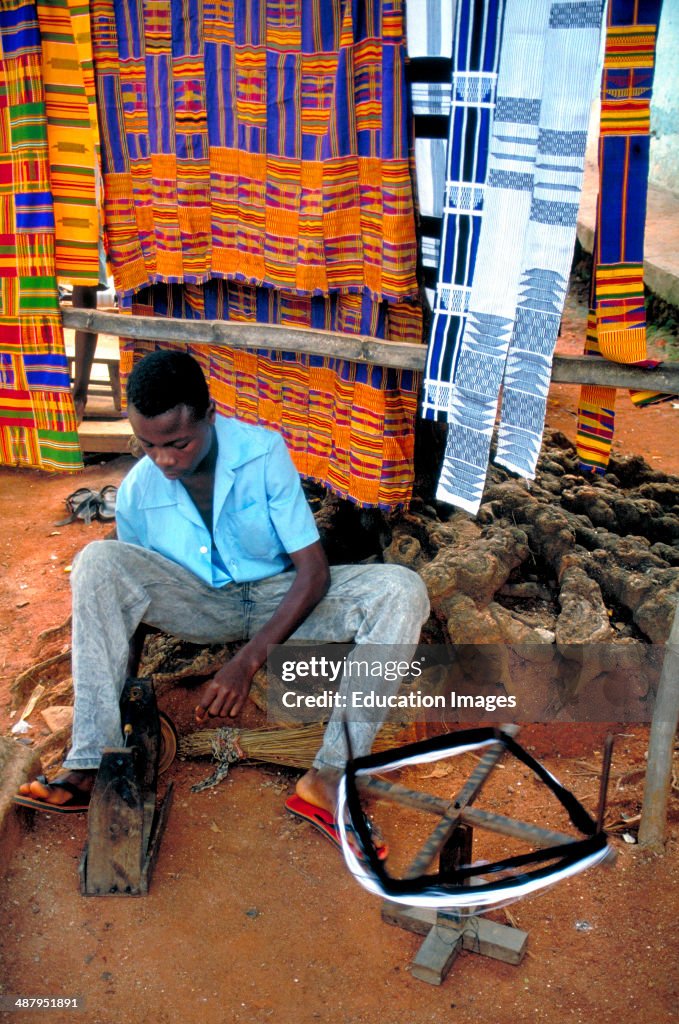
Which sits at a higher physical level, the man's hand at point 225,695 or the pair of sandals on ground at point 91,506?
the man's hand at point 225,695

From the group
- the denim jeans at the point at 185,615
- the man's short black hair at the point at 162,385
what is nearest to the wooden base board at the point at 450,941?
the denim jeans at the point at 185,615

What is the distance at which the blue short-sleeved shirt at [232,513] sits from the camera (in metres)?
2.95

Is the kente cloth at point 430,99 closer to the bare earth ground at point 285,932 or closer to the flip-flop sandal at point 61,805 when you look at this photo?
the bare earth ground at point 285,932

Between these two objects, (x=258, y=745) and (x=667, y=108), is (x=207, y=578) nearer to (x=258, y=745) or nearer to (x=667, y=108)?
(x=258, y=745)

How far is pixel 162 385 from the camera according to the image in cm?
263

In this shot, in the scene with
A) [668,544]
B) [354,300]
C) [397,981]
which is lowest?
[397,981]

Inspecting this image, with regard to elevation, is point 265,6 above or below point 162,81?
above

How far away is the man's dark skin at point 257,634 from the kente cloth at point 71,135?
147cm

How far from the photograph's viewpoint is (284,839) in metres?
2.85

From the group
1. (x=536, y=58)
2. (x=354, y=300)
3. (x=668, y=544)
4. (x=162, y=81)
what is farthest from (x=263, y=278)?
(x=668, y=544)

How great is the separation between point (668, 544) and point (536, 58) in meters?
2.16

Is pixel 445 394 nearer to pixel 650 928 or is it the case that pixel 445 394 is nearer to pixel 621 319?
pixel 621 319

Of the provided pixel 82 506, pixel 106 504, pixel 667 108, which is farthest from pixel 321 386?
pixel 667 108

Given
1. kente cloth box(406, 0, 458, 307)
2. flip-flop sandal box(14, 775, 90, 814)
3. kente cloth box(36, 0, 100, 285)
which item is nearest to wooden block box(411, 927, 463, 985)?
flip-flop sandal box(14, 775, 90, 814)
